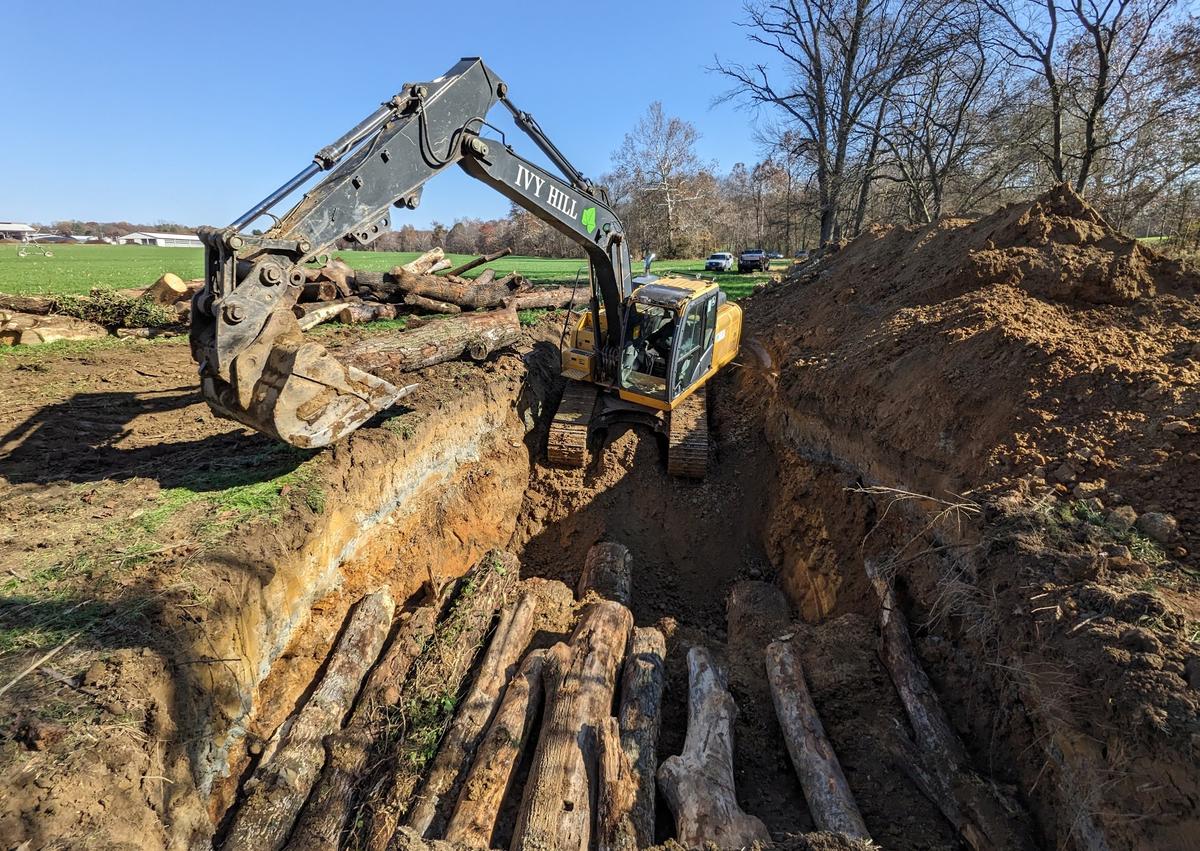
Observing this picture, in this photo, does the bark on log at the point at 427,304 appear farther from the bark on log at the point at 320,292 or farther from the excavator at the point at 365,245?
the excavator at the point at 365,245

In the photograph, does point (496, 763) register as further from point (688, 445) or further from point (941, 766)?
point (688, 445)

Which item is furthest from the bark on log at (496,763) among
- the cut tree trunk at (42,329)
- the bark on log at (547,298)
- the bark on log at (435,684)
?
the cut tree trunk at (42,329)

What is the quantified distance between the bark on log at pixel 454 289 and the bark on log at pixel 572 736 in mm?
9811

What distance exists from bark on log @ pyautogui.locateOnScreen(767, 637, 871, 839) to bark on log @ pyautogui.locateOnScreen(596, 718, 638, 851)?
3.79ft

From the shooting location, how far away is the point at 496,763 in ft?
12.9

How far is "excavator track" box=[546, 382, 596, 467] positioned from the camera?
331 inches

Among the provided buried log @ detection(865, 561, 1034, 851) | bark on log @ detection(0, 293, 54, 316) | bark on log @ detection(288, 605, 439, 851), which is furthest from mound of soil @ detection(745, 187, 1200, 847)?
bark on log @ detection(0, 293, 54, 316)

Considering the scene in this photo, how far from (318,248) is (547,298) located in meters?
10.4

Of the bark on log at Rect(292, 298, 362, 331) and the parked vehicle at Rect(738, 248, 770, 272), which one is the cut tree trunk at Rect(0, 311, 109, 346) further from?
the parked vehicle at Rect(738, 248, 770, 272)

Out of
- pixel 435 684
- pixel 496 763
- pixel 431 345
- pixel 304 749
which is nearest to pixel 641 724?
pixel 496 763

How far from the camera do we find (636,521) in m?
8.35

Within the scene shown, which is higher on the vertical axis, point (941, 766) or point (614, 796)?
point (941, 766)

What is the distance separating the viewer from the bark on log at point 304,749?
357cm

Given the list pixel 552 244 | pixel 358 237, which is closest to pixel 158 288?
pixel 358 237
